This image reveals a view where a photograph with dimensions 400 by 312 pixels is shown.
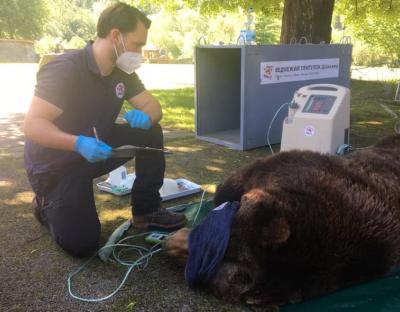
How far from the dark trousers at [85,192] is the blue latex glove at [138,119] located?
0.06m

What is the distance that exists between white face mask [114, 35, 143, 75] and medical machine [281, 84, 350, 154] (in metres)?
1.94

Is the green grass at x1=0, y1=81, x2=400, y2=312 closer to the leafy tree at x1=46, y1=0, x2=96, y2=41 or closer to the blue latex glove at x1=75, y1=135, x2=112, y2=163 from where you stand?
the blue latex glove at x1=75, y1=135, x2=112, y2=163

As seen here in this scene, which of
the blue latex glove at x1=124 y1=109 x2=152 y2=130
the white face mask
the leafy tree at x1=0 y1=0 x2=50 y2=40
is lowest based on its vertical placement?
the blue latex glove at x1=124 y1=109 x2=152 y2=130

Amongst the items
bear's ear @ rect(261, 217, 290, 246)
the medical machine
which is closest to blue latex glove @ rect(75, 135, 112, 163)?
bear's ear @ rect(261, 217, 290, 246)

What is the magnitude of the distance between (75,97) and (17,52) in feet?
111

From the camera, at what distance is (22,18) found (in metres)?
41.1

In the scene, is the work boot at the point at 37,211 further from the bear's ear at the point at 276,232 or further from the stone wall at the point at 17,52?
the stone wall at the point at 17,52

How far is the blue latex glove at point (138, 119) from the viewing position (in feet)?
10.1

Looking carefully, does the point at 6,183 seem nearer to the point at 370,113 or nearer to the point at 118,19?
the point at 118,19

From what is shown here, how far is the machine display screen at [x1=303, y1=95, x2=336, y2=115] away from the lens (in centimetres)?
424

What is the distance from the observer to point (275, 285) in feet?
6.90

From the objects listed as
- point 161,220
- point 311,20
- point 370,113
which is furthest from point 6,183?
point 370,113

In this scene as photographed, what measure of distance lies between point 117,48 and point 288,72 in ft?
9.72

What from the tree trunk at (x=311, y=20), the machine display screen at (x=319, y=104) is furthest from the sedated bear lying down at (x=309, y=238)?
the tree trunk at (x=311, y=20)
